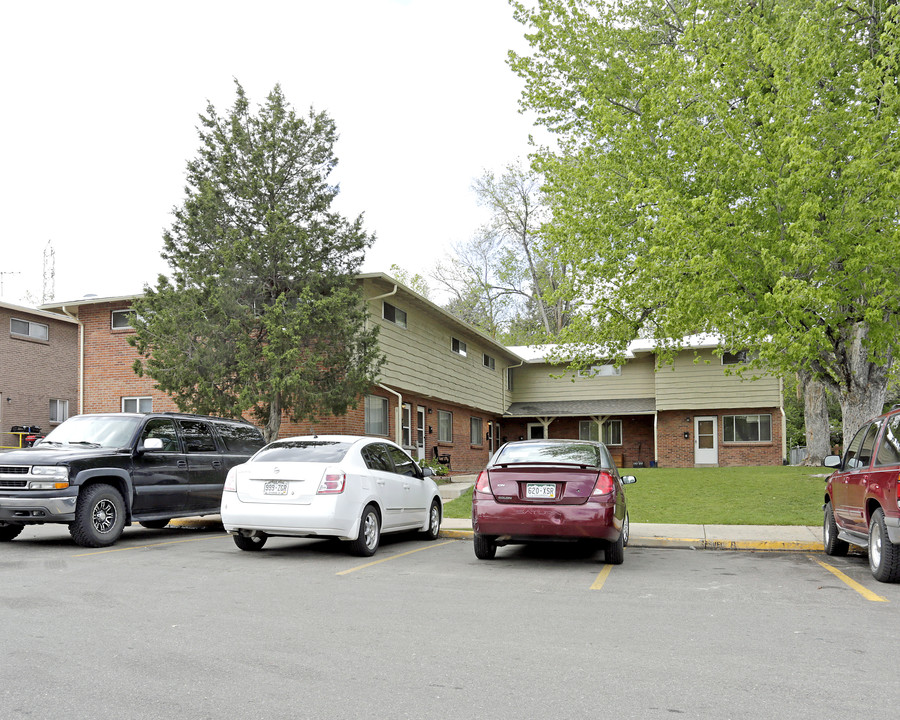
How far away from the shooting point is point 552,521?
9.45 m

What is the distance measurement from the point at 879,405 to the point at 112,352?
67.1 feet

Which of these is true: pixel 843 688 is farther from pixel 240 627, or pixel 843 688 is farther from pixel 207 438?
pixel 207 438

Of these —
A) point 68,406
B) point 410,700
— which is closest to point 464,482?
point 68,406

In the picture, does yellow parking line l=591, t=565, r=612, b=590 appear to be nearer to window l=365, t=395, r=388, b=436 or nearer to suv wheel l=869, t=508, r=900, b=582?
suv wheel l=869, t=508, r=900, b=582

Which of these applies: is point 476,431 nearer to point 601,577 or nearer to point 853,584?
point 601,577

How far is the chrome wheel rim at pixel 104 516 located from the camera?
10.9 metres

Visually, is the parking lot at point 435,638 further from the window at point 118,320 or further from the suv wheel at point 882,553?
the window at point 118,320

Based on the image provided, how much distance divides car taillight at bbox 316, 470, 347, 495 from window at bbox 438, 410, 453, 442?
1938cm

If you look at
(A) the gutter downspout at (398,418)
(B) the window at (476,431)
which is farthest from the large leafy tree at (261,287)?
(B) the window at (476,431)

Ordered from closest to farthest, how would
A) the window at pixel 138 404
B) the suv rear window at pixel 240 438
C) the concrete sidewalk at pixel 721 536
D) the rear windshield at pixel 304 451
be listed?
1. the rear windshield at pixel 304 451
2. the concrete sidewalk at pixel 721 536
3. the suv rear window at pixel 240 438
4. the window at pixel 138 404

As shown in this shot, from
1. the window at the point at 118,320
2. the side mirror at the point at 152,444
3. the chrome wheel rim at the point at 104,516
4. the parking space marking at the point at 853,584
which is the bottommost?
the parking space marking at the point at 853,584

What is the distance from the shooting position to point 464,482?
2538 cm

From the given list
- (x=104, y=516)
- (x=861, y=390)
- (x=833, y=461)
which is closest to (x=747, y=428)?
(x=861, y=390)

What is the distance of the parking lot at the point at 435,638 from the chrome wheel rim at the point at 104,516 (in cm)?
103
